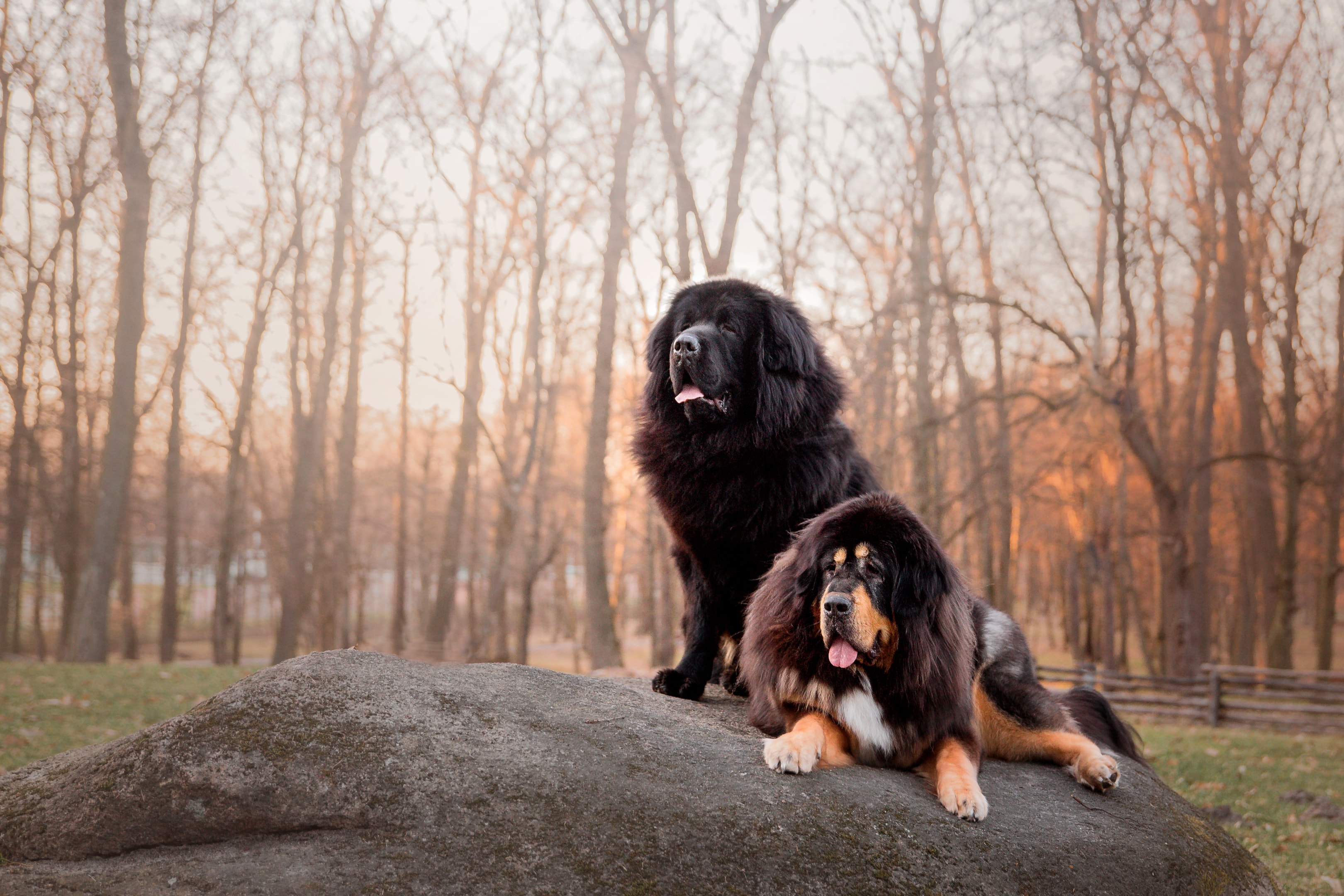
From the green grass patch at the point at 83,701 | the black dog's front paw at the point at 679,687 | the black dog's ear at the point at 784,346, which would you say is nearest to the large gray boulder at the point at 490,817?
the black dog's front paw at the point at 679,687

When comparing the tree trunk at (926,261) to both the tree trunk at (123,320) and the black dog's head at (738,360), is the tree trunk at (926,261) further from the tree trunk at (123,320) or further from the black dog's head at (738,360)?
the tree trunk at (123,320)

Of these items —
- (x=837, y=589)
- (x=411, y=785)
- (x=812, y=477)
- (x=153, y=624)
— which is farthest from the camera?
(x=153, y=624)

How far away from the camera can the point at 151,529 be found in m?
37.1

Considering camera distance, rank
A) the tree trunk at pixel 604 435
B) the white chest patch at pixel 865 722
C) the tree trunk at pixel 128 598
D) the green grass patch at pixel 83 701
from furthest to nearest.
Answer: the tree trunk at pixel 128 598, the tree trunk at pixel 604 435, the green grass patch at pixel 83 701, the white chest patch at pixel 865 722

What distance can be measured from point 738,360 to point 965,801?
7.09 feet

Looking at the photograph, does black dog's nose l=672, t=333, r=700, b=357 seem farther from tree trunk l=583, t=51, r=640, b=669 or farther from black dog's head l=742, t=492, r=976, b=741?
tree trunk l=583, t=51, r=640, b=669

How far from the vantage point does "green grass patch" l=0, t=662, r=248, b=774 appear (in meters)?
7.95

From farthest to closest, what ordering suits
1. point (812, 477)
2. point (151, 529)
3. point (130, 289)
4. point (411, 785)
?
point (151, 529) < point (130, 289) < point (812, 477) < point (411, 785)

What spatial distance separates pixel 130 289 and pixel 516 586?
42.0 feet

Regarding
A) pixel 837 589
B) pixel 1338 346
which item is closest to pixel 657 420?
pixel 837 589

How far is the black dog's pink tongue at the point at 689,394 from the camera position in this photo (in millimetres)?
4016

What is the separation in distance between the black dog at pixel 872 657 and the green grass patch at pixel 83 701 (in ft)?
15.8

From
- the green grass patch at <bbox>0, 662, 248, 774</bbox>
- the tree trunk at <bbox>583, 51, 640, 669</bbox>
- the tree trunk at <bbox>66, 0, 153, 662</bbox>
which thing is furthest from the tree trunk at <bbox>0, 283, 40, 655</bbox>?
the tree trunk at <bbox>583, 51, 640, 669</bbox>

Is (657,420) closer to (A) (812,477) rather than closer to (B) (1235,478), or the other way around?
(A) (812,477)
